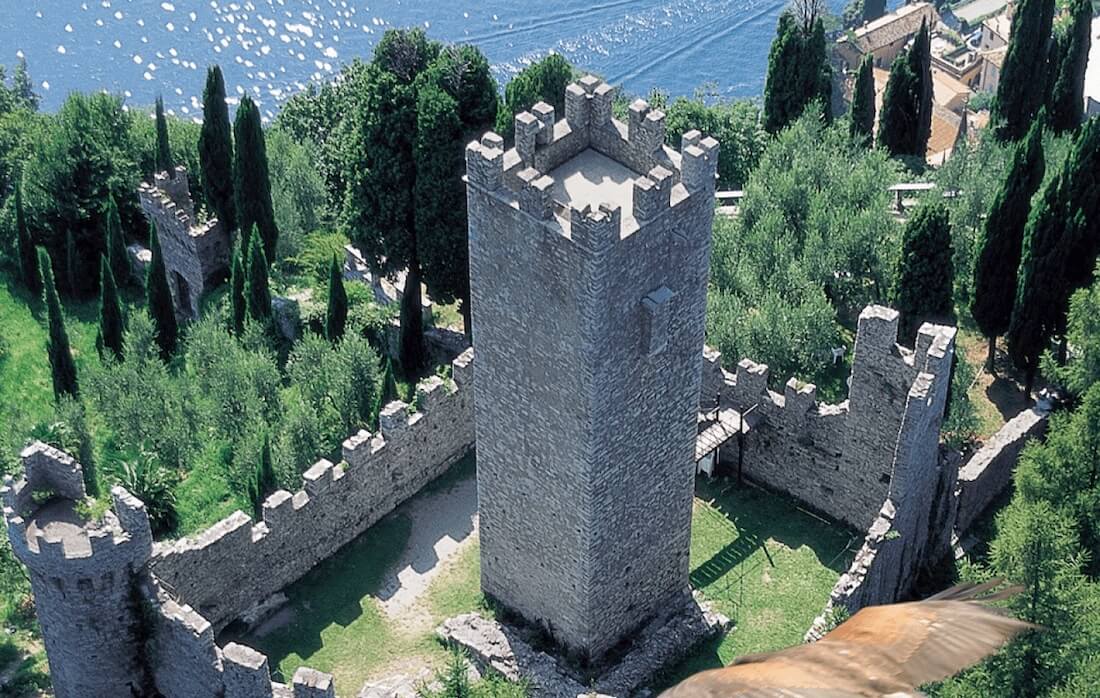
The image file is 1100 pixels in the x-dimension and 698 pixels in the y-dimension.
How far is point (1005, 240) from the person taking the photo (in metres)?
37.9

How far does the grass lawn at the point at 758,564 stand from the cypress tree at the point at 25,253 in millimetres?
21408

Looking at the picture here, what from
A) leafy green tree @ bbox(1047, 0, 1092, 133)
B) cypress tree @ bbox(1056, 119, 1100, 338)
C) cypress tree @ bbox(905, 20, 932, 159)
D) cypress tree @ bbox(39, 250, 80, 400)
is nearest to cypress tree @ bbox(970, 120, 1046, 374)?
cypress tree @ bbox(1056, 119, 1100, 338)

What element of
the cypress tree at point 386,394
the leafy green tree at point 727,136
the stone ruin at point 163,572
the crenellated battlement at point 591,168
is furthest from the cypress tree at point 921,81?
the stone ruin at point 163,572

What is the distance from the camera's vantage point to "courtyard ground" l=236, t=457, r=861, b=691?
3155 centimetres

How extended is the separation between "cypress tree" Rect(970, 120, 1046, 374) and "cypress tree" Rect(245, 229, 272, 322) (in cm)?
1800

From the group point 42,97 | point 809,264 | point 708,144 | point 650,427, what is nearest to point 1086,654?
point 650,427

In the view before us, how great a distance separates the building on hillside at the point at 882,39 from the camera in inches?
3115

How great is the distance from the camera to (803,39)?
48469 millimetres

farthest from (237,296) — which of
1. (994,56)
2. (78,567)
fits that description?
(994,56)

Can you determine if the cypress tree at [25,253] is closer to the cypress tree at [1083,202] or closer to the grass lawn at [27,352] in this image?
the grass lawn at [27,352]

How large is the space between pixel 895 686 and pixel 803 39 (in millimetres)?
32105

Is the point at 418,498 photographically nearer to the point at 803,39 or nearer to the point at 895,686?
the point at 895,686

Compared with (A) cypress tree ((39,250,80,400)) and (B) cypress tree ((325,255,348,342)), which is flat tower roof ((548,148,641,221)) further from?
(A) cypress tree ((39,250,80,400))

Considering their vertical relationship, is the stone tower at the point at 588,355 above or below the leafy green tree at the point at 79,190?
above
